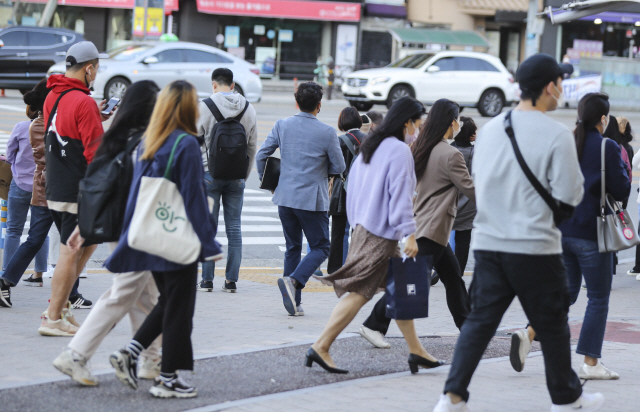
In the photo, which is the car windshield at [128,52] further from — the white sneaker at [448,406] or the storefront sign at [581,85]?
the white sneaker at [448,406]

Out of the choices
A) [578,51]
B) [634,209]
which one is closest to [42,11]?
[578,51]

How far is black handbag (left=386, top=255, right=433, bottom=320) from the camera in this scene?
17.8ft

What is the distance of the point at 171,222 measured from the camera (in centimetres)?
463

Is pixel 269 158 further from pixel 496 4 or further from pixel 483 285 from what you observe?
pixel 496 4

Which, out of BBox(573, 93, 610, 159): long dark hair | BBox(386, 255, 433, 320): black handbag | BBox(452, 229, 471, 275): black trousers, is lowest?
BBox(452, 229, 471, 275): black trousers

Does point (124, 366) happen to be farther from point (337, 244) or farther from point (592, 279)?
point (337, 244)

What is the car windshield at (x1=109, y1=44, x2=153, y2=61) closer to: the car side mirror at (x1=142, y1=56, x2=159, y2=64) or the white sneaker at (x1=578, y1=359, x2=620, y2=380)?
the car side mirror at (x1=142, y1=56, x2=159, y2=64)

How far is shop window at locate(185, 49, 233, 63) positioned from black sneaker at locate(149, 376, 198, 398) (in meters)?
19.8

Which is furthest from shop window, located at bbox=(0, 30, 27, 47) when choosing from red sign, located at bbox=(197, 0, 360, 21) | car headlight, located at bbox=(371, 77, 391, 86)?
red sign, located at bbox=(197, 0, 360, 21)

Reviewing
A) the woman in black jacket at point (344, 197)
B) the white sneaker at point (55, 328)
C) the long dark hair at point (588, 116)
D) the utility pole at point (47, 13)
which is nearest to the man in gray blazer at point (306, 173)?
the woman in black jacket at point (344, 197)

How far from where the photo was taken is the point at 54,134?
6.16 meters

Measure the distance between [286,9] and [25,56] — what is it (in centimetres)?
1428

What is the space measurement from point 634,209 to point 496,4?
26.5m

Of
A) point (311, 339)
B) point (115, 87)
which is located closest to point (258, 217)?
point (311, 339)
